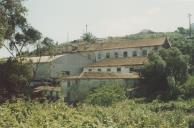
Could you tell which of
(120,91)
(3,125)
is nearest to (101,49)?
(120,91)

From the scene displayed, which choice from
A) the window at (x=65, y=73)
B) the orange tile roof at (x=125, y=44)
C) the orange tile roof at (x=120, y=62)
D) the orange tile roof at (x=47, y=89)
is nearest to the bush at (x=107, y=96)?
the orange tile roof at (x=47, y=89)

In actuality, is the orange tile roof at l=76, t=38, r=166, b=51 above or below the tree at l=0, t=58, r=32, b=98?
above

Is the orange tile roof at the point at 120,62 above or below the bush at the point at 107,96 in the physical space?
above

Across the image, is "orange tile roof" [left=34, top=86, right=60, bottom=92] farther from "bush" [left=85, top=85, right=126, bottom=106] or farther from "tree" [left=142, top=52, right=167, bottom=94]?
"tree" [left=142, top=52, right=167, bottom=94]

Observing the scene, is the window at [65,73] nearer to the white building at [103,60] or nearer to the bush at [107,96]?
the white building at [103,60]

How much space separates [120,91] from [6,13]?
13.5 metres

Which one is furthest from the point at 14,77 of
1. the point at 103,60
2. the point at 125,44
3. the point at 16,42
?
the point at 125,44

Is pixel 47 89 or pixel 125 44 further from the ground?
pixel 125 44

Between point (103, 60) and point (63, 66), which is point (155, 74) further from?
point (63, 66)

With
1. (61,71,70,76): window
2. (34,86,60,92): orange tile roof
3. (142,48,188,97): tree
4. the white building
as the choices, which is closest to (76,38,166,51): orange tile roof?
the white building

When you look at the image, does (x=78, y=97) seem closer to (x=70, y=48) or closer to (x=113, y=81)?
(x=113, y=81)

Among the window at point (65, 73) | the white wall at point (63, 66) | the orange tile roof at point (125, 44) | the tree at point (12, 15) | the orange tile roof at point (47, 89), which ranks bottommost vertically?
the orange tile roof at point (47, 89)

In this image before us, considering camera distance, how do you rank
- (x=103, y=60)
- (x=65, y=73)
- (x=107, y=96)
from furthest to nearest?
(x=103, y=60) → (x=65, y=73) → (x=107, y=96)

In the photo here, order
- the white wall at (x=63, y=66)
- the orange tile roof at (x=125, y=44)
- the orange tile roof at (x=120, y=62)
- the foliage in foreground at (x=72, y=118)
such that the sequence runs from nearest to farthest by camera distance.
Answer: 1. the foliage in foreground at (x=72, y=118)
2. the orange tile roof at (x=120, y=62)
3. the orange tile roof at (x=125, y=44)
4. the white wall at (x=63, y=66)
